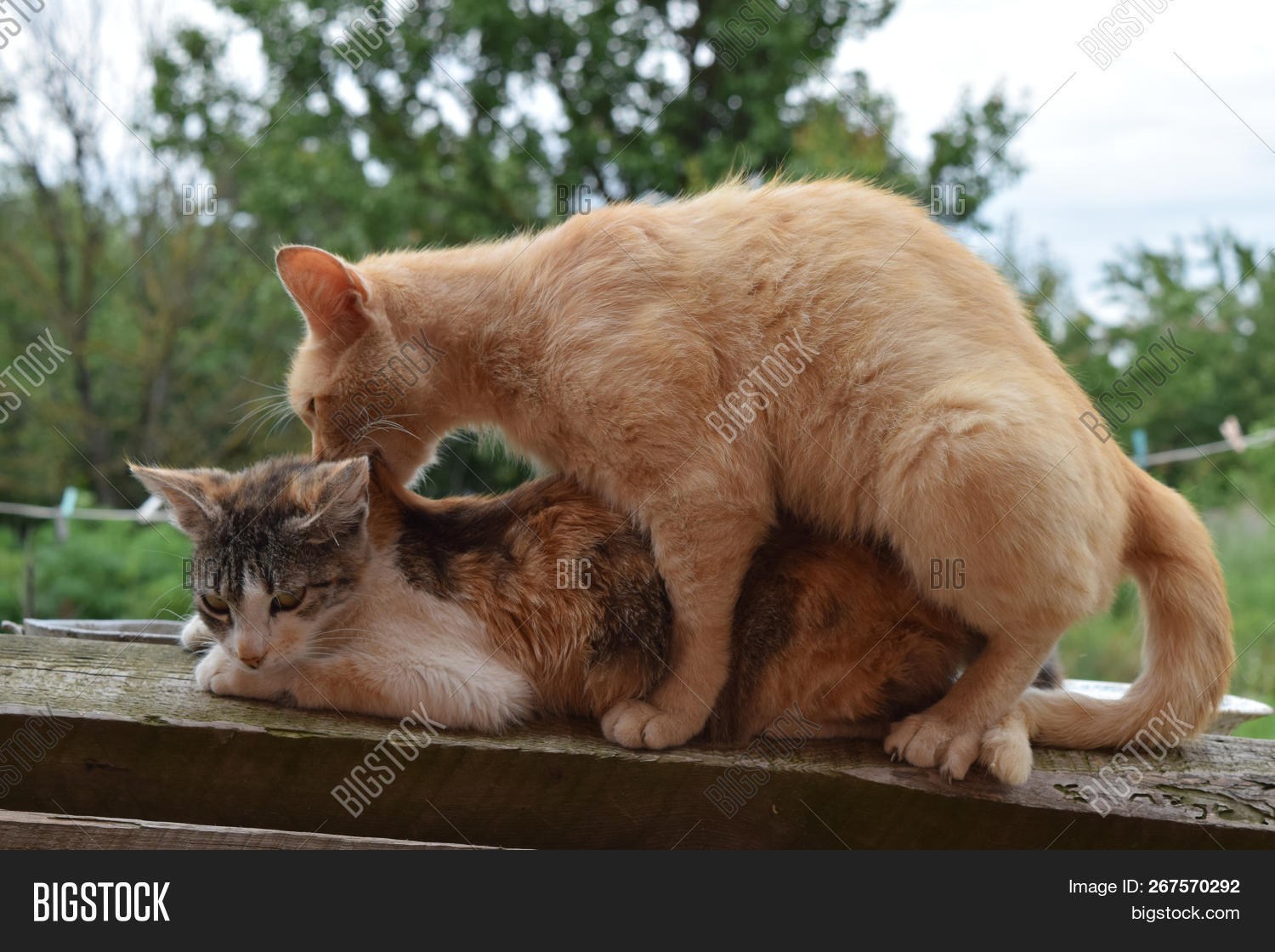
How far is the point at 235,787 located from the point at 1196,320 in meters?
→ 7.21

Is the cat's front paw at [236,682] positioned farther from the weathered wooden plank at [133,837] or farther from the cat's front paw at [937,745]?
the cat's front paw at [937,745]

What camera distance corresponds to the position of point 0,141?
765 cm

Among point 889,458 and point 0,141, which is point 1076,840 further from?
point 0,141

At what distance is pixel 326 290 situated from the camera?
2.73 meters

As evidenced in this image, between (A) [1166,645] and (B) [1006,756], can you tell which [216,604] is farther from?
(A) [1166,645]

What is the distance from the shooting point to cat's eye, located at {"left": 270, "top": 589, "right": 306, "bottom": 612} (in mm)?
2418

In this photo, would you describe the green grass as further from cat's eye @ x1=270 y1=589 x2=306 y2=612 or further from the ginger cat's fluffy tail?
cat's eye @ x1=270 y1=589 x2=306 y2=612

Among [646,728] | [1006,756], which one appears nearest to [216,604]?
[646,728]

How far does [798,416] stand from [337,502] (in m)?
1.12

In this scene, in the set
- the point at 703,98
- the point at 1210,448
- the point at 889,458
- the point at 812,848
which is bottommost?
the point at 812,848

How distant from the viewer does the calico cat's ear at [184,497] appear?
8.11ft

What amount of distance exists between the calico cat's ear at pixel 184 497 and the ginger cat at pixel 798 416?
1.31 feet

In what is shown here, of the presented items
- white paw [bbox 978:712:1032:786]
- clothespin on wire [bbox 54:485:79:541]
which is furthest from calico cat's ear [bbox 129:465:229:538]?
clothespin on wire [bbox 54:485:79:541]

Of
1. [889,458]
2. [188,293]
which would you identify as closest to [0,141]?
[188,293]
